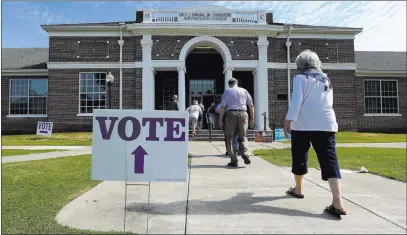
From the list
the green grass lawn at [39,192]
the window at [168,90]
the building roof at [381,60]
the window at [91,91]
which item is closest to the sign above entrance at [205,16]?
the window at [168,90]

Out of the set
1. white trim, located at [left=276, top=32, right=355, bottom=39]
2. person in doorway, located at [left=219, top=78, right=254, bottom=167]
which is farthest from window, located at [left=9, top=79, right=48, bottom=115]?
person in doorway, located at [left=219, top=78, right=254, bottom=167]

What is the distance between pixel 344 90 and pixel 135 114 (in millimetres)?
20228

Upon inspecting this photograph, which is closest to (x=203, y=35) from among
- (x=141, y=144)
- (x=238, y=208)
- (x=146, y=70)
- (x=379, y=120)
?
(x=146, y=70)

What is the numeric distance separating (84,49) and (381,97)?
19.0 meters

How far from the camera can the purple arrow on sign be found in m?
3.17

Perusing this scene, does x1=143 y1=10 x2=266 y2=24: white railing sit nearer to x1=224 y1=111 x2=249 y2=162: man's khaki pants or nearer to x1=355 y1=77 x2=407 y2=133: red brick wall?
x1=355 y1=77 x2=407 y2=133: red brick wall

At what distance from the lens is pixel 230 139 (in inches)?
262

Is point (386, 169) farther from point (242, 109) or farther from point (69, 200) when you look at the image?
point (69, 200)

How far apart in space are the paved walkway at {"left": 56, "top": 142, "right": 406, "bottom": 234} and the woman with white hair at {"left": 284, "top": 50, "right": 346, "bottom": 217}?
0.44m

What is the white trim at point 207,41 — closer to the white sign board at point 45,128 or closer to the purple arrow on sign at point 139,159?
the white sign board at point 45,128

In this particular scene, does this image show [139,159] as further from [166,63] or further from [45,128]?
[166,63]

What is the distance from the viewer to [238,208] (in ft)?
12.0

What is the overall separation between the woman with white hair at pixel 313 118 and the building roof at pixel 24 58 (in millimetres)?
21368

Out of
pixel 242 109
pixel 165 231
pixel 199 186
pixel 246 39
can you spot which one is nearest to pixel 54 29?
pixel 246 39
